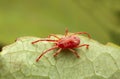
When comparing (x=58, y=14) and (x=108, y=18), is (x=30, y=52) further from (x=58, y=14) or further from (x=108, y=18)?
(x=108, y=18)

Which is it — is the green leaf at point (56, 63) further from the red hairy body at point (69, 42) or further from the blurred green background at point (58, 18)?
the blurred green background at point (58, 18)

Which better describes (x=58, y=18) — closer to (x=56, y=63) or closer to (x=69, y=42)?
(x=69, y=42)

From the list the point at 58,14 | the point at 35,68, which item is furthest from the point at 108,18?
the point at 35,68

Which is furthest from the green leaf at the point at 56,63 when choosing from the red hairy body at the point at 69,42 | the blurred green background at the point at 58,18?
the blurred green background at the point at 58,18

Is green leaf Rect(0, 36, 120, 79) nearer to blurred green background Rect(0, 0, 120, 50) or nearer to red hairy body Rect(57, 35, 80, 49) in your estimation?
red hairy body Rect(57, 35, 80, 49)

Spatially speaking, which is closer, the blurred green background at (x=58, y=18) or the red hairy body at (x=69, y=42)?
the red hairy body at (x=69, y=42)

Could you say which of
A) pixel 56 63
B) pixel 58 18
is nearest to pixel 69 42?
pixel 56 63
